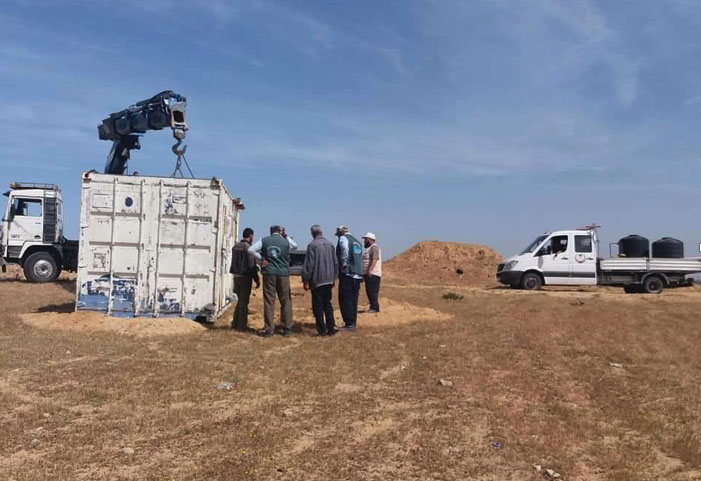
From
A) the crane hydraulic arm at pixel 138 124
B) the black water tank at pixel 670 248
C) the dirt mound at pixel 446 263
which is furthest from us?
the dirt mound at pixel 446 263

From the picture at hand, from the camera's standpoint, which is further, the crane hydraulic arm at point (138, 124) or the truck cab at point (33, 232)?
the truck cab at point (33, 232)

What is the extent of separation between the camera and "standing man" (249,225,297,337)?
33.7 ft

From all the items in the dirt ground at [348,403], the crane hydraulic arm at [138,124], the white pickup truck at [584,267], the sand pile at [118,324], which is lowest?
the dirt ground at [348,403]

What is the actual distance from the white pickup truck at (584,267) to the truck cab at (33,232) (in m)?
16.5

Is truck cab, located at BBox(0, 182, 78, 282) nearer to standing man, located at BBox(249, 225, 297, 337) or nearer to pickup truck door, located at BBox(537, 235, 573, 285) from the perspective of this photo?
standing man, located at BBox(249, 225, 297, 337)

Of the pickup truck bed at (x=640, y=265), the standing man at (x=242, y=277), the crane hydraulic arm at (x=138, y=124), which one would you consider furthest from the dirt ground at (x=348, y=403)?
the pickup truck bed at (x=640, y=265)

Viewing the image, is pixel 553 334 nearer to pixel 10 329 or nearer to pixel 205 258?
pixel 205 258

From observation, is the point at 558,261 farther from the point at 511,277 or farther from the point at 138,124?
the point at 138,124

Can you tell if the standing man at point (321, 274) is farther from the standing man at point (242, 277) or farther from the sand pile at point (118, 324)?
the sand pile at point (118, 324)

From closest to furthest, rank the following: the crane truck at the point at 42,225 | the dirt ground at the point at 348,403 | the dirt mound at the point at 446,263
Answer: the dirt ground at the point at 348,403
the crane truck at the point at 42,225
the dirt mound at the point at 446,263

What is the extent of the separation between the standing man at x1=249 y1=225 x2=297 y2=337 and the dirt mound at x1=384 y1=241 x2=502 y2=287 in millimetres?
24892

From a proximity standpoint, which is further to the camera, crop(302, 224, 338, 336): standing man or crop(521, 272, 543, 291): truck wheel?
crop(521, 272, 543, 291): truck wheel

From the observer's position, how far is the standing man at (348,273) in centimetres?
1090

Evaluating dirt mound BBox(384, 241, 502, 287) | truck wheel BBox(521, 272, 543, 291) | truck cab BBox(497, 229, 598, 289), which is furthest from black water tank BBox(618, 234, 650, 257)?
dirt mound BBox(384, 241, 502, 287)
